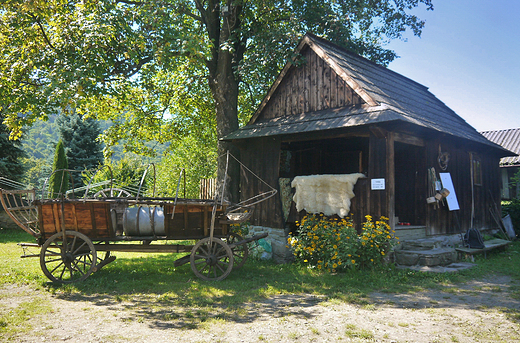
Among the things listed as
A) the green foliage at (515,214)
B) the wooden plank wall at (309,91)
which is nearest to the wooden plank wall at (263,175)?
the wooden plank wall at (309,91)

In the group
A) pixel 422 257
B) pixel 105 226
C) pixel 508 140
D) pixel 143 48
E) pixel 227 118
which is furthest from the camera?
pixel 508 140

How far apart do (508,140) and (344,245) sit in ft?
68.6

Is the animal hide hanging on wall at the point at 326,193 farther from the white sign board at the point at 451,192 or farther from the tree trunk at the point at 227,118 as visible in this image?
the white sign board at the point at 451,192

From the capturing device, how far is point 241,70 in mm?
12250

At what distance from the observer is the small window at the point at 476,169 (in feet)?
42.3

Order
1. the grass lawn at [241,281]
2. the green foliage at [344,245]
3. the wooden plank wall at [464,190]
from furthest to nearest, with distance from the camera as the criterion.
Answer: the wooden plank wall at [464,190]
the green foliage at [344,245]
the grass lawn at [241,281]

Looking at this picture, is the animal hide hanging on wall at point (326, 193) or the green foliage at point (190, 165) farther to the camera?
the green foliage at point (190, 165)

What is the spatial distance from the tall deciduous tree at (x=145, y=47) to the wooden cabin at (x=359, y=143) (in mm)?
1257

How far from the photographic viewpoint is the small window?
1289 cm

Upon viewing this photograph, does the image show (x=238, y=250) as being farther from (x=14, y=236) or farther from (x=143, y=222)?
(x=14, y=236)

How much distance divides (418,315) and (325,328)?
1.50 meters

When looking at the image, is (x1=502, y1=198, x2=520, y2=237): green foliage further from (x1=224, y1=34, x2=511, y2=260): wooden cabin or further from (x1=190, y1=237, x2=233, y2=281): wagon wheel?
(x1=190, y1=237, x2=233, y2=281): wagon wheel

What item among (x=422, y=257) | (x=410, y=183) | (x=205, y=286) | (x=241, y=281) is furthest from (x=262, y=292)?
(x=410, y=183)

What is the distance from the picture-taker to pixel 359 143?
12.3 meters
